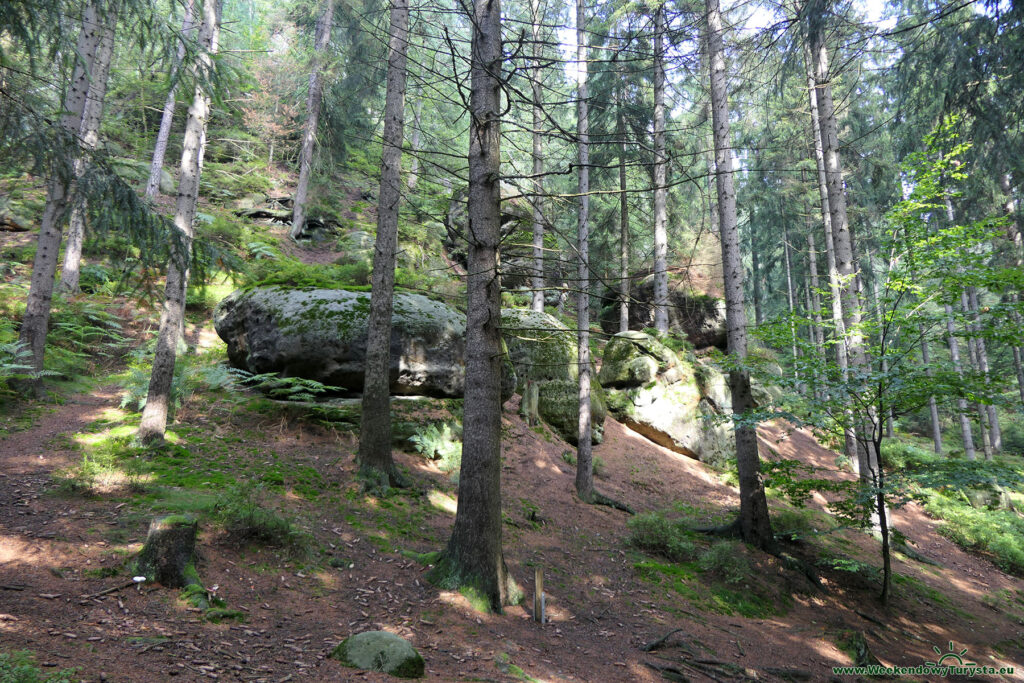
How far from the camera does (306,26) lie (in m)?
20.3

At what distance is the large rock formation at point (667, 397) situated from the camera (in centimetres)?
1550

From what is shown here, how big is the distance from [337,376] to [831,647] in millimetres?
8753

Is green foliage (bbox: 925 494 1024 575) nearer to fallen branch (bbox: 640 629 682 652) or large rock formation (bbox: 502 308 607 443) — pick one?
large rock formation (bbox: 502 308 607 443)

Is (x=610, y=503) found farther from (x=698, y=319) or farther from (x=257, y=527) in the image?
(x=698, y=319)

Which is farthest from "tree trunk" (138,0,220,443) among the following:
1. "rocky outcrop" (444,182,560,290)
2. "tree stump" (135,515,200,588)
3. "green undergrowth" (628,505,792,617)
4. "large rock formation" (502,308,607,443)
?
"green undergrowth" (628,505,792,617)

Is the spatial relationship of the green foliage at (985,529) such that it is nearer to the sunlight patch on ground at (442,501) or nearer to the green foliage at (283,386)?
the sunlight patch on ground at (442,501)

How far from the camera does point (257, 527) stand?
5.64 m

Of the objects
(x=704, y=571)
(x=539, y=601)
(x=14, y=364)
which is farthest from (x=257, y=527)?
(x=704, y=571)

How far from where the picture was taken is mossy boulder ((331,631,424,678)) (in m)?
3.90

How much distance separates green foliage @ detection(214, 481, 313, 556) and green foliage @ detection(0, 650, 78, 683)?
2475mm

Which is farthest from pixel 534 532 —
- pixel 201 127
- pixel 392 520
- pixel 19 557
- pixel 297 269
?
pixel 201 127

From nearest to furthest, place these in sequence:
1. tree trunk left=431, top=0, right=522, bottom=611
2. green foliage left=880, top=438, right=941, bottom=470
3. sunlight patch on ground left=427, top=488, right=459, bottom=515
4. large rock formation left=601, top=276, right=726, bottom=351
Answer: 1. tree trunk left=431, top=0, right=522, bottom=611
2. sunlight patch on ground left=427, top=488, right=459, bottom=515
3. green foliage left=880, top=438, right=941, bottom=470
4. large rock formation left=601, top=276, right=726, bottom=351

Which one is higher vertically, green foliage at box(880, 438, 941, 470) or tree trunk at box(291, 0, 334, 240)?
tree trunk at box(291, 0, 334, 240)

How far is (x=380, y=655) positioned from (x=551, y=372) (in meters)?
10.6
